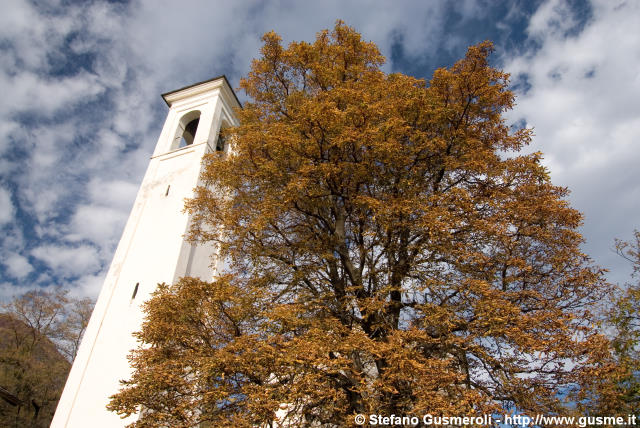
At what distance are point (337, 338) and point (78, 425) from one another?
9.96 metres

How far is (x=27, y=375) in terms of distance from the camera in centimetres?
1830

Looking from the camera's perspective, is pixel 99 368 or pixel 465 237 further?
pixel 99 368

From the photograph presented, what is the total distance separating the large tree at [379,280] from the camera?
578 centimetres

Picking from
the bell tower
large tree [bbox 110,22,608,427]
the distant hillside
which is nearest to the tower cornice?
the bell tower

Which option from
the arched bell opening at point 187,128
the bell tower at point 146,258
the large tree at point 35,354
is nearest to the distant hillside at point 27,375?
the large tree at point 35,354

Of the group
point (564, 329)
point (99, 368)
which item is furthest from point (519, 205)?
point (99, 368)

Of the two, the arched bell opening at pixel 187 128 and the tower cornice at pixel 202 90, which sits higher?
the tower cornice at pixel 202 90

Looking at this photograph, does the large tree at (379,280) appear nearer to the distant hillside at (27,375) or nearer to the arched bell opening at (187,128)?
the arched bell opening at (187,128)

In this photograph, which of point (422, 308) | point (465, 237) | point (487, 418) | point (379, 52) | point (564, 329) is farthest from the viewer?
point (379, 52)

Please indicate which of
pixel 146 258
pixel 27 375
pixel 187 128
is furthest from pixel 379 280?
pixel 27 375

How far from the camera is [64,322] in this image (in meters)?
21.3

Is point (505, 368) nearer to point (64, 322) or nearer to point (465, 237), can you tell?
point (465, 237)

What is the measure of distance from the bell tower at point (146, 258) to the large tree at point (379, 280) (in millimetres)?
5063

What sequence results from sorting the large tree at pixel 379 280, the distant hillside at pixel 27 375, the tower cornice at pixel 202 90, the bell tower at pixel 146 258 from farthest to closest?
1. the tower cornice at pixel 202 90
2. the distant hillside at pixel 27 375
3. the bell tower at pixel 146 258
4. the large tree at pixel 379 280
